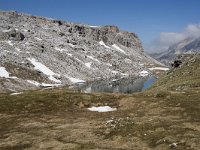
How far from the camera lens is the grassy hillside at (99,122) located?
40031mm

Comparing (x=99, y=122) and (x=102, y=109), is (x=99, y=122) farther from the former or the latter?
(x=102, y=109)

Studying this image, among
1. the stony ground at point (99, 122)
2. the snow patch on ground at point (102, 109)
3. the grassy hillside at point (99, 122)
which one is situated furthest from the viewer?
the snow patch on ground at point (102, 109)

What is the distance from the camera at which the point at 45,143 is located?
141 ft

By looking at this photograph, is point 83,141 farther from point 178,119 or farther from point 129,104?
point 129,104

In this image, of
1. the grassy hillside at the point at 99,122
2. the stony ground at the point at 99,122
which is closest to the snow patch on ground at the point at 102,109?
the stony ground at the point at 99,122

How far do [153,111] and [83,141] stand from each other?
2068 centimetres

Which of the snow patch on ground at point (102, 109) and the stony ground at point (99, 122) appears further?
the snow patch on ground at point (102, 109)

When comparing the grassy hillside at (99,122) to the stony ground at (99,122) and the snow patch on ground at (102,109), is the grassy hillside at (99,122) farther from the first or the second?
the snow patch on ground at (102,109)

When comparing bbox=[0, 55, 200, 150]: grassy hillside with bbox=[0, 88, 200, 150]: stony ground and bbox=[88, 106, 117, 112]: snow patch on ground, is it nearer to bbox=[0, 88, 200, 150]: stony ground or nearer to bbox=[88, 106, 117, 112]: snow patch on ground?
bbox=[0, 88, 200, 150]: stony ground

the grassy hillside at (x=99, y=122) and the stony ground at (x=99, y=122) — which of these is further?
the stony ground at (x=99, y=122)

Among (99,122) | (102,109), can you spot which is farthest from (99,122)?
(102,109)

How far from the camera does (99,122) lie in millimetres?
52344

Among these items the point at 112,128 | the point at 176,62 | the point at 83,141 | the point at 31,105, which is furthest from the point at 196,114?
the point at 176,62

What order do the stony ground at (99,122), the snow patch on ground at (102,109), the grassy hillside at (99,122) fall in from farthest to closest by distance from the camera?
the snow patch on ground at (102,109) < the stony ground at (99,122) < the grassy hillside at (99,122)
